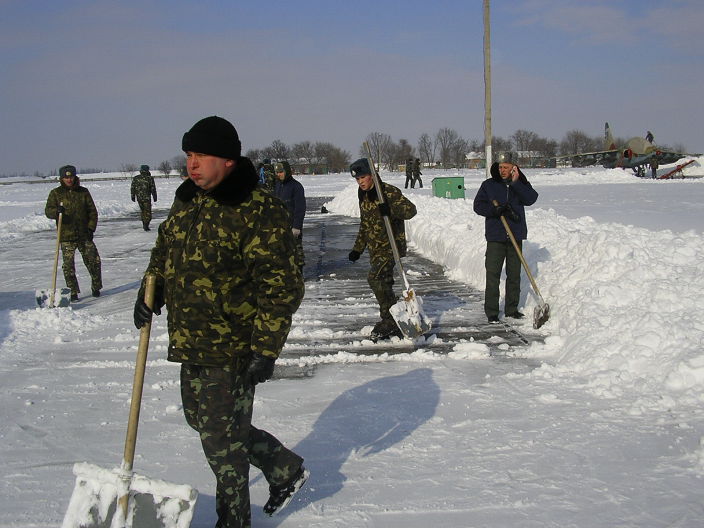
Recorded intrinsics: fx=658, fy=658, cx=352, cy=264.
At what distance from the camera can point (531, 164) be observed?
95.5 meters

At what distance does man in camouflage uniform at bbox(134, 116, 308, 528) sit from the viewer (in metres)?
2.80

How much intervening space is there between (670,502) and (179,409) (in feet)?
10.7

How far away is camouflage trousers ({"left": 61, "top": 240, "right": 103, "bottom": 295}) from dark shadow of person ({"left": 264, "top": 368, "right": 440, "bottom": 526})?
19.3 feet

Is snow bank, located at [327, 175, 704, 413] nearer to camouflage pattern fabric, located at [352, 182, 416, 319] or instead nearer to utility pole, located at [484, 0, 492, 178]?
camouflage pattern fabric, located at [352, 182, 416, 319]

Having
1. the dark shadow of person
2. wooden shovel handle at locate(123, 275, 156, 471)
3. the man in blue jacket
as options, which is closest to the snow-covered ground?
the dark shadow of person

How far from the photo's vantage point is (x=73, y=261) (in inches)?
371

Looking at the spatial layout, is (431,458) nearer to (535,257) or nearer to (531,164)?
(535,257)

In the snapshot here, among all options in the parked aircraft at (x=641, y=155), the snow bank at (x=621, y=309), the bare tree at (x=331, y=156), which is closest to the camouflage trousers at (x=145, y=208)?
the snow bank at (x=621, y=309)

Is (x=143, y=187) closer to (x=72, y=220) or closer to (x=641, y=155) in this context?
(x=72, y=220)

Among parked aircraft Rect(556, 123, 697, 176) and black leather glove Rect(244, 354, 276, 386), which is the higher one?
parked aircraft Rect(556, 123, 697, 176)

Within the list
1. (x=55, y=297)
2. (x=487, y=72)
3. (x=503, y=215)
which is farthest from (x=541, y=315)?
(x=487, y=72)

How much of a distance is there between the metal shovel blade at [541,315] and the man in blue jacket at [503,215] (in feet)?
1.67

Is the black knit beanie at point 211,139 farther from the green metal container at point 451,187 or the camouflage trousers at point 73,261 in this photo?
the green metal container at point 451,187

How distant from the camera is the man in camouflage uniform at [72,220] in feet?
30.8
